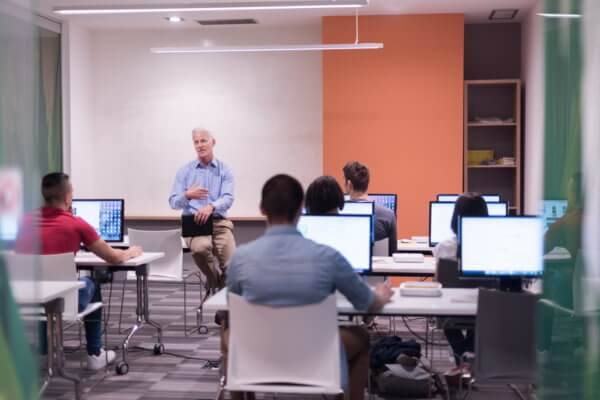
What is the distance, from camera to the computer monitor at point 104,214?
642 centimetres

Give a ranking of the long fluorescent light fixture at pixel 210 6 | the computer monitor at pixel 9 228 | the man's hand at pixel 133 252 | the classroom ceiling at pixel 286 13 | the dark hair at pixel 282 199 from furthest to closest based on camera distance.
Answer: the classroom ceiling at pixel 286 13, the long fluorescent light fixture at pixel 210 6, the man's hand at pixel 133 252, the dark hair at pixel 282 199, the computer monitor at pixel 9 228

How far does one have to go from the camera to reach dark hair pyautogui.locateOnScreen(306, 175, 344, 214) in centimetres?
454

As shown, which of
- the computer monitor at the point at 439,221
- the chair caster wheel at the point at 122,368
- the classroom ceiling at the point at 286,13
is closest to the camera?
the chair caster wheel at the point at 122,368

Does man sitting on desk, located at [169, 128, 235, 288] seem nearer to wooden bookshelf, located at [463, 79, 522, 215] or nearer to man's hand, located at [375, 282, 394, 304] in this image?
man's hand, located at [375, 282, 394, 304]

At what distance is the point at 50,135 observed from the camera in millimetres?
9047

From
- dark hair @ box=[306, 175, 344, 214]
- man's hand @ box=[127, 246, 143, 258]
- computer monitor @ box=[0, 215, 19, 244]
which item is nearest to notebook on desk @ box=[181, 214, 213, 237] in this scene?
man's hand @ box=[127, 246, 143, 258]

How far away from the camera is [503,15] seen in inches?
356

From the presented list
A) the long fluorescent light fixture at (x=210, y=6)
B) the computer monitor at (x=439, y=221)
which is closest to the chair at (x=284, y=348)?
Answer: the computer monitor at (x=439, y=221)

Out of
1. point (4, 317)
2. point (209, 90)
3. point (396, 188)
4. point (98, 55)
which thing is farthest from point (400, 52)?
point (4, 317)

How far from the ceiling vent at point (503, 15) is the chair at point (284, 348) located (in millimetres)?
6746

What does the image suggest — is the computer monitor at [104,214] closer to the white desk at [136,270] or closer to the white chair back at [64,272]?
the white desk at [136,270]

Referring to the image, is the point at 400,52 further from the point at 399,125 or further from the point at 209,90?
the point at 209,90

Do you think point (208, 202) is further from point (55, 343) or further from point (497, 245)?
point (497, 245)

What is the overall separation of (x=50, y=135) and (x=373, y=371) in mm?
5787
